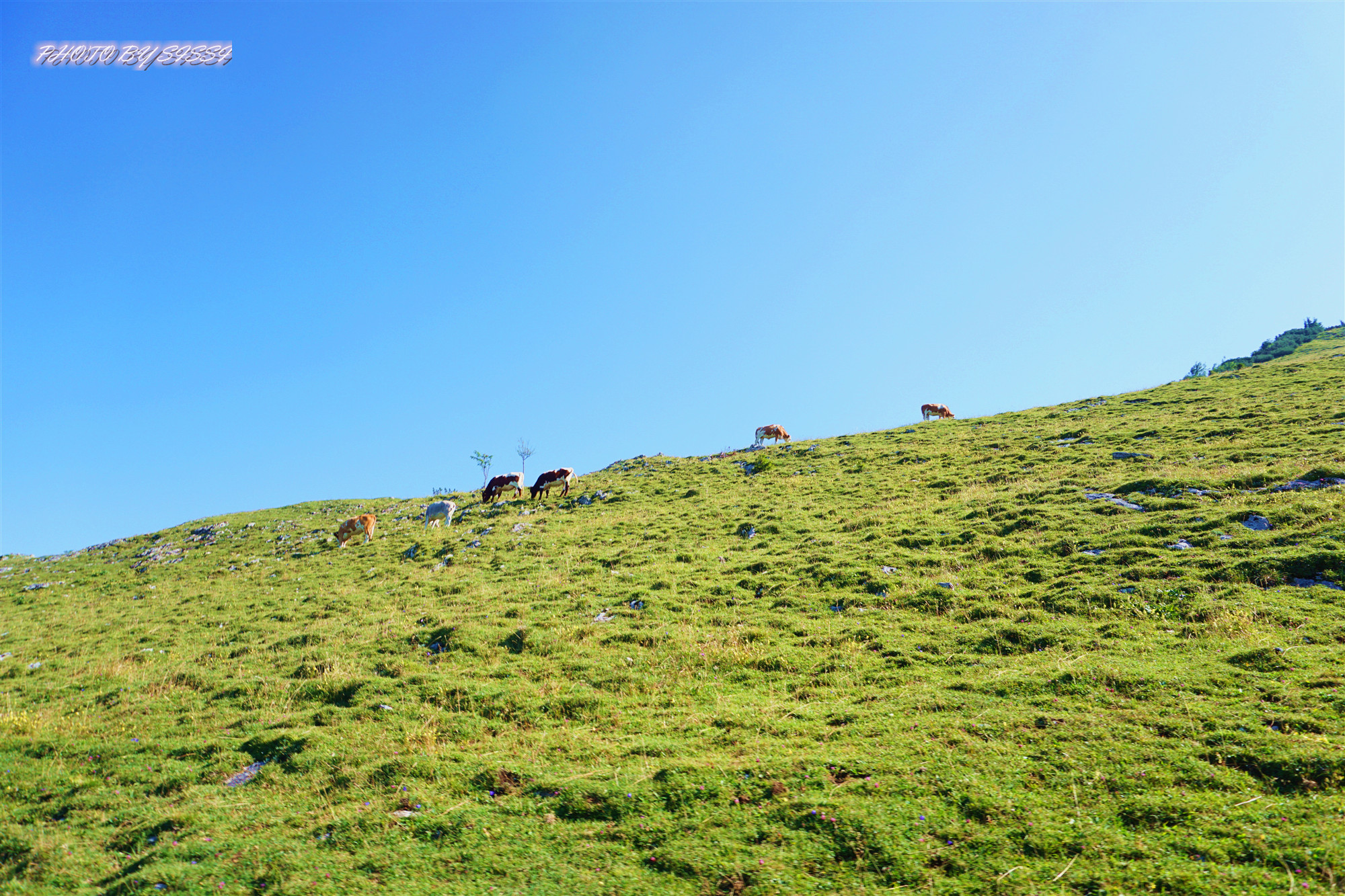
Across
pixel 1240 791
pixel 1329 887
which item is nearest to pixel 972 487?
pixel 1240 791

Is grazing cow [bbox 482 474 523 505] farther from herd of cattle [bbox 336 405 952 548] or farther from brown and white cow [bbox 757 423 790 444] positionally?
brown and white cow [bbox 757 423 790 444]

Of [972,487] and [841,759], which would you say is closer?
[841,759]

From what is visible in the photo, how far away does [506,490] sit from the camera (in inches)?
1480

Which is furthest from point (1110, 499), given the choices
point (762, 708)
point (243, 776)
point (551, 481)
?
point (551, 481)

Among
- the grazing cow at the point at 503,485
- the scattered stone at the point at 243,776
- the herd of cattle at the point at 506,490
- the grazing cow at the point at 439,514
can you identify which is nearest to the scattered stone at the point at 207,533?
the herd of cattle at the point at 506,490

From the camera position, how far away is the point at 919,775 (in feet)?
26.3

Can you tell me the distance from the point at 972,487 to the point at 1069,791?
1920 centimetres

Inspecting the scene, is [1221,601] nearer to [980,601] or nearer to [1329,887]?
[980,601]

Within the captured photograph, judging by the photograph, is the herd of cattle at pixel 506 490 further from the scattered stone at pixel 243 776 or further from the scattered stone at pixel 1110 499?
the scattered stone at pixel 1110 499

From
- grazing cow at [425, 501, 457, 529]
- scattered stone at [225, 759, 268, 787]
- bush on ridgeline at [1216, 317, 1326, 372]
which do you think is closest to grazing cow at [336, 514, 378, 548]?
grazing cow at [425, 501, 457, 529]

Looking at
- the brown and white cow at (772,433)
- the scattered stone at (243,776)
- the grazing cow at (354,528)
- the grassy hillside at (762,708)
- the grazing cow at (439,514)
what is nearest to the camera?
the grassy hillside at (762,708)

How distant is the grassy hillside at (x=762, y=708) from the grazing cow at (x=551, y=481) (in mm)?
11170

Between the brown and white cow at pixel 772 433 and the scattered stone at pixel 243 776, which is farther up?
the brown and white cow at pixel 772 433

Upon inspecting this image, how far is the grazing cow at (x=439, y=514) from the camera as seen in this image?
32688mm
